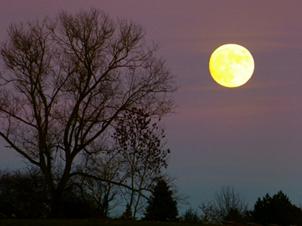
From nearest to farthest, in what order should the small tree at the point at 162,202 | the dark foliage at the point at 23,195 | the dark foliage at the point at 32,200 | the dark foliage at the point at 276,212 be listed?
1. the dark foliage at the point at 276,212
2. the dark foliage at the point at 32,200
3. the dark foliage at the point at 23,195
4. the small tree at the point at 162,202

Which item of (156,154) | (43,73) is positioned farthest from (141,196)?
(43,73)

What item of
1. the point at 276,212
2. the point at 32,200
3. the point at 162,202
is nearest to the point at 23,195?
the point at 32,200

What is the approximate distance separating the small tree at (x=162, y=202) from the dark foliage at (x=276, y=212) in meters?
4.51

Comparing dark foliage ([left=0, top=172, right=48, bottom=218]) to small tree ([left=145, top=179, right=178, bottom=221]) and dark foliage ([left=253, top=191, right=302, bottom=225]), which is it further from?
dark foliage ([left=253, top=191, right=302, bottom=225])

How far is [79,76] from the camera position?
3550cm

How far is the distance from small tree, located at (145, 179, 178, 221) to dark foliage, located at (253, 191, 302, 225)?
4510 mm

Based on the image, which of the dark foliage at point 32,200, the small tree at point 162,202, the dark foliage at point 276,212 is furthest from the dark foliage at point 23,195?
the dark foliage at point 276,212

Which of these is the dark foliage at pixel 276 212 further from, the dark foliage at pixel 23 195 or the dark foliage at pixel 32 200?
the dark foliage at pixel 23 195

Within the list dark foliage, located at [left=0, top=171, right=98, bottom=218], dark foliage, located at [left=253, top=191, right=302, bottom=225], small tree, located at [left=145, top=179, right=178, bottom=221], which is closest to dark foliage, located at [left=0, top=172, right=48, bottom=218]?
dark foliage, located at [left=0, top=171, right=98, bottom=218]

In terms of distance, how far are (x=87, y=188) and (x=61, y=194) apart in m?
6.68

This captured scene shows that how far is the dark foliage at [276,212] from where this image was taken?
110 feet

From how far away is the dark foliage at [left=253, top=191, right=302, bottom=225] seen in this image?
1321 inches

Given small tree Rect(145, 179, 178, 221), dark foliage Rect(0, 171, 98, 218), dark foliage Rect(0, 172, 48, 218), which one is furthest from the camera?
small tree Rect(145, 179, 178, 221)

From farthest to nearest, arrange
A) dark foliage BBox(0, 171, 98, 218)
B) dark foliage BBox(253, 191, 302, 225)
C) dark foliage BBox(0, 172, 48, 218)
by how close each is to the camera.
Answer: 1. dark foliage BBox(0, 172, 48, 218)
2. dark foliage BBox(0, 171, 98, 218)
3. dark foliage BBox(253, 191, 302, 225)
